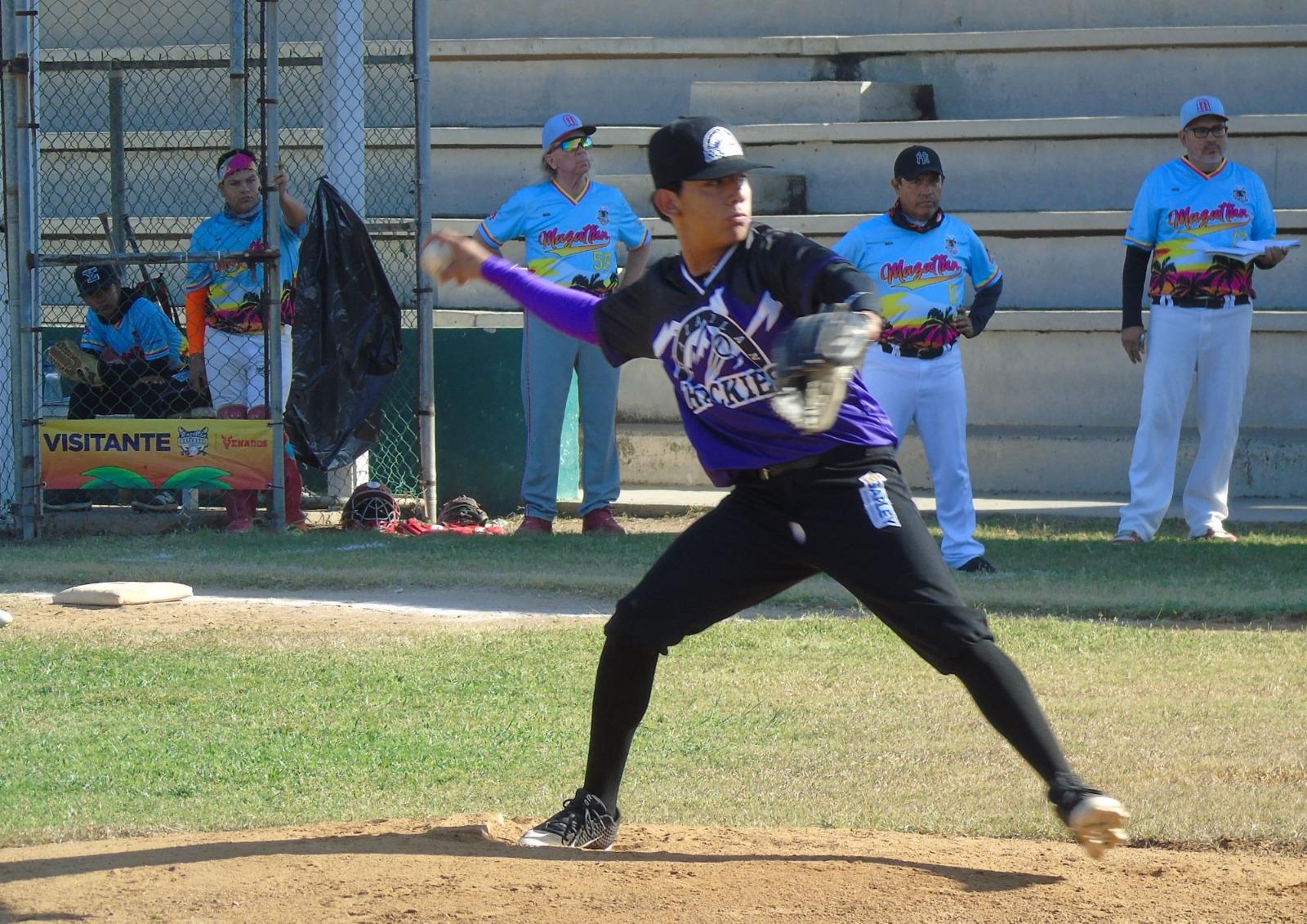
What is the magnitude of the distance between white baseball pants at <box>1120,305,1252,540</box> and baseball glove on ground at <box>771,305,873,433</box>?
6.49m

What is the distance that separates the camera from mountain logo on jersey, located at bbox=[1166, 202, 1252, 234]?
31.5 feet

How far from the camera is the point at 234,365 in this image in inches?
434

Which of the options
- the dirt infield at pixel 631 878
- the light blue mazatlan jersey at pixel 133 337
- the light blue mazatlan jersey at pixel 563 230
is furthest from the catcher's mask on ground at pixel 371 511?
the dirt infield at pixel 631 878

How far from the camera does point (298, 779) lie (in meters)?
5.54

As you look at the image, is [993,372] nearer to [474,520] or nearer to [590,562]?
[474,520]

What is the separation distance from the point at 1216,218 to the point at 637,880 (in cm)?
682

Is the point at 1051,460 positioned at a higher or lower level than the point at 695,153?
lower

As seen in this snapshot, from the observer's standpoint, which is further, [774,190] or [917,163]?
[774,190]

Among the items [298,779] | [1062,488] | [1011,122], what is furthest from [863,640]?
[1011,122]

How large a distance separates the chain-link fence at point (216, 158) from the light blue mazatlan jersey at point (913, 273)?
13.1ft

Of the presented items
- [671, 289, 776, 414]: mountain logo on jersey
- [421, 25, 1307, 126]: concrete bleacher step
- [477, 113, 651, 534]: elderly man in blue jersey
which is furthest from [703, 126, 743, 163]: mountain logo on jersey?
[421, 25, 1307, 126]: concrete bleacher step

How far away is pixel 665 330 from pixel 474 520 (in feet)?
23.7

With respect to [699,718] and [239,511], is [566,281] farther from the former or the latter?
[699,718]

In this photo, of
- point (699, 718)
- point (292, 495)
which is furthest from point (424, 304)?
point (699, 718)
